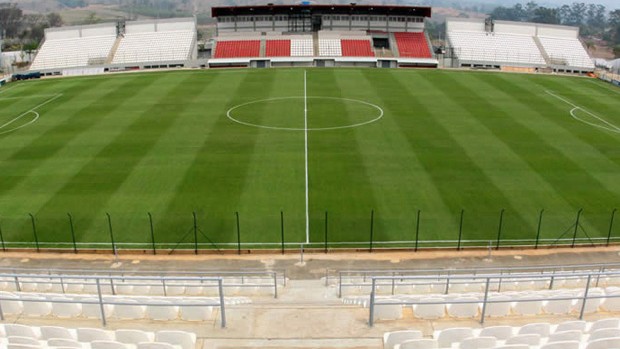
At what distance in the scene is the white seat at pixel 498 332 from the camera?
1362 centimetres

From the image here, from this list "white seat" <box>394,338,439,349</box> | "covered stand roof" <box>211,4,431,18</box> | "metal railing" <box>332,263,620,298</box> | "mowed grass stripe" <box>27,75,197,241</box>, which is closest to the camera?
"white seat" <box>394,338,439,349</box>

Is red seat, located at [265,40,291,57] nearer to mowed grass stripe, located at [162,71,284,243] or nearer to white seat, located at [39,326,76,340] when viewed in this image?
mowed grass stripe, located at [162,71,284,243]

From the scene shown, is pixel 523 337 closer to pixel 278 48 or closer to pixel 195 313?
pixel 195 313

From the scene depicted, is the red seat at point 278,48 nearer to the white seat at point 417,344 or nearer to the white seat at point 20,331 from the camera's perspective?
the white seat at point 20,331

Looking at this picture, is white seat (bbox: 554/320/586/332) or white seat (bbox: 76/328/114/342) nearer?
white seat (bbox: 76/328/114/342)

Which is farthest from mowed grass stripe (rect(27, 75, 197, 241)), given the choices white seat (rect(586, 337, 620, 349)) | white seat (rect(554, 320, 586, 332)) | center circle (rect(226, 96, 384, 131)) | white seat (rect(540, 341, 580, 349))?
white seat (rect(586, 337, 620, 349))

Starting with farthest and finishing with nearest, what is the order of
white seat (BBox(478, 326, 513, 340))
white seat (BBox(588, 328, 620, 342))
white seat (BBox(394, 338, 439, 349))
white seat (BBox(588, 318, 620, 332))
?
white seat (BBox(588, 318, 620, 332)) < white seat (BBox(478, 326, 513, 340)) < white seat (BBox(588, 328, 620, 342)) < white seat (BBox(394, 338, 439, 349))

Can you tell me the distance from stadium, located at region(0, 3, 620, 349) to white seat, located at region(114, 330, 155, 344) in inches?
3.0

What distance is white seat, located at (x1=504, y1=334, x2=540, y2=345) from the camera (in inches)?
510

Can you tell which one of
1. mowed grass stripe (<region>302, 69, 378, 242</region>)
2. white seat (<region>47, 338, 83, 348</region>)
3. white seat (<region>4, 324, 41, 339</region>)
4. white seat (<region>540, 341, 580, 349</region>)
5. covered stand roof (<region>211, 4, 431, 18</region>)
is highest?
covered stand roof (<region>211, 4, 431, 18</region>)

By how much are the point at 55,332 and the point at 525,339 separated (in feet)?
38.2

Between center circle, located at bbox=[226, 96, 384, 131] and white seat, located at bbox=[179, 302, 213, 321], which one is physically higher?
white seat, located at bbox=[179, 302, 213, 321]

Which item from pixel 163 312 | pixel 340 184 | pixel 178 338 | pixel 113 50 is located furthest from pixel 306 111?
pixel 113 50

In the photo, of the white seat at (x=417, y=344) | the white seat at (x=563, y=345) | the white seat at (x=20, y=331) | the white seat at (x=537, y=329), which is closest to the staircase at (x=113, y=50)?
the white seat at (x=20, y=331)
